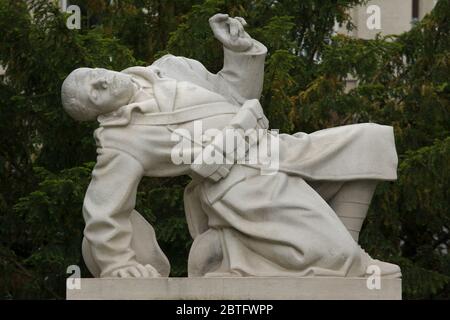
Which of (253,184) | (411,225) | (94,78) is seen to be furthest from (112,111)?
(411,225)

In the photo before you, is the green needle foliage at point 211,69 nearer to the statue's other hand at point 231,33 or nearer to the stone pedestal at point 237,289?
the statue's other hand at point 231,33

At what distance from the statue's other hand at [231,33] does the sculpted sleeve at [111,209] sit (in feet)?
3.45

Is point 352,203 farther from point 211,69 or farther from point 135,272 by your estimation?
point 211,69

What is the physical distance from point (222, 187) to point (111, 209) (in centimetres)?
67

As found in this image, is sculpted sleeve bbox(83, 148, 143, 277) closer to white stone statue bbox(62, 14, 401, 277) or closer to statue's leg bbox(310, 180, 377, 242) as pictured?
white stone statue bbox(62, 14, 401, 277)

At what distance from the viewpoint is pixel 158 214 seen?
14172mm

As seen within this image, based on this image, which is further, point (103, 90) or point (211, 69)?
point (211, 69)

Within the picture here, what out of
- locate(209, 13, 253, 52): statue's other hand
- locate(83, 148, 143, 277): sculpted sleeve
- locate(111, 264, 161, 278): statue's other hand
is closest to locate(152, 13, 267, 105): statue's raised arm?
locate(209, 13, 253, 52): statue's other hand

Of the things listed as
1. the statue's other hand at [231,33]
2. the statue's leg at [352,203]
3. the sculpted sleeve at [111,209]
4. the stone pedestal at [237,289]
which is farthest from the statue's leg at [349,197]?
the sculpted sleeve at [111,209]

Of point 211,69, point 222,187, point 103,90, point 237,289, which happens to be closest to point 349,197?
point 222,187

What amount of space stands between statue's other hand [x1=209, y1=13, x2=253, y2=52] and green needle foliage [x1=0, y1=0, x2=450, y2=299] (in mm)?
3091

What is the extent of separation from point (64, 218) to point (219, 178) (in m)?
3.88

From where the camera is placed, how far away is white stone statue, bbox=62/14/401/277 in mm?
9883

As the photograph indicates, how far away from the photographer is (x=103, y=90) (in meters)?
10.2
